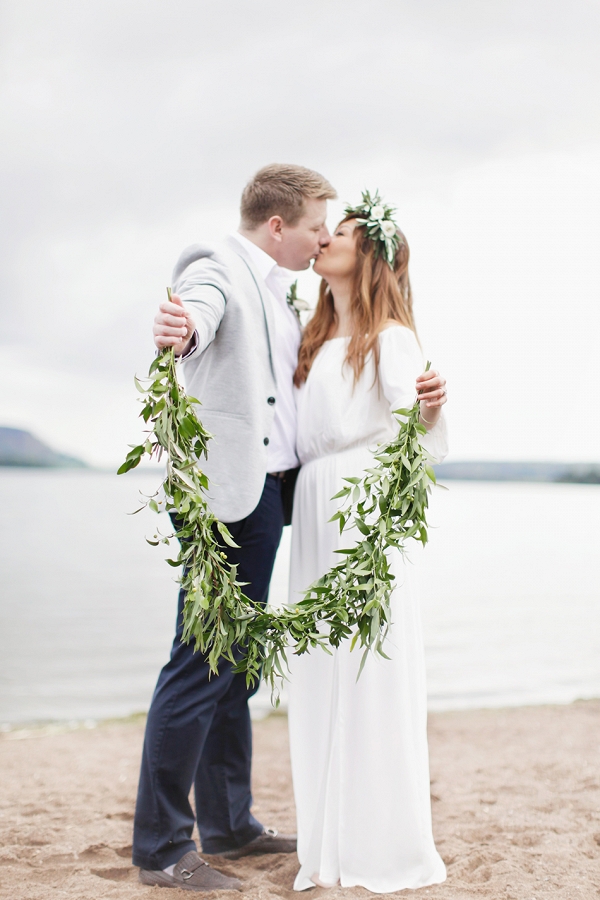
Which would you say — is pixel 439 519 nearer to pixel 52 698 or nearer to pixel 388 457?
pixel 52 698

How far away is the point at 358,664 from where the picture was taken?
247cm

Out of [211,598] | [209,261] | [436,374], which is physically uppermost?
[209,261]

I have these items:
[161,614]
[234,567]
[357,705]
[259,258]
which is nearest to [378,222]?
[259,258]

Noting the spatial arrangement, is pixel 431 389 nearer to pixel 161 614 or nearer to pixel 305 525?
pixel 305 525

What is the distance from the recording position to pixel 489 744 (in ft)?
14.3

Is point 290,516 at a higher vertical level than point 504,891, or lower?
higher

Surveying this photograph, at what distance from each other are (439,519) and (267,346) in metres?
18.2

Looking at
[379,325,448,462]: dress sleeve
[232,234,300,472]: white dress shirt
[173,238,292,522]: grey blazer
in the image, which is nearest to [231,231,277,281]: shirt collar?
[232,234,300,472]: white dress shirt

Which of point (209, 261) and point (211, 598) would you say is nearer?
point (211, 598)

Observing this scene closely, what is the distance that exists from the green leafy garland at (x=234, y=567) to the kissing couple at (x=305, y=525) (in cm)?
23

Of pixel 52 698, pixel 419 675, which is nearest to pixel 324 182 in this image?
pixel 419 675

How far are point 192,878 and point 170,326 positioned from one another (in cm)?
161

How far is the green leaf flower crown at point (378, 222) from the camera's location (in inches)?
107

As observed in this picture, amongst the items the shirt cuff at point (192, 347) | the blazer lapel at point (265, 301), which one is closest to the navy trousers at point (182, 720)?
the blazer lapel at point (265, 301)
